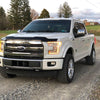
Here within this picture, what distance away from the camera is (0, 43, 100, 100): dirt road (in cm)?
433

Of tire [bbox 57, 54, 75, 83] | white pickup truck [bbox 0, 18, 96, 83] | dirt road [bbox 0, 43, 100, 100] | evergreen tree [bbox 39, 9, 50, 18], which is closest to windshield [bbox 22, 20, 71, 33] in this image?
white pickup truck [bbox 0, 18, 96, 83]

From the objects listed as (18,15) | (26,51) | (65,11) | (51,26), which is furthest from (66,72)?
(65,11)

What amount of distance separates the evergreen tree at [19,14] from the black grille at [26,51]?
7006cm

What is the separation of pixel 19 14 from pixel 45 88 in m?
72.2

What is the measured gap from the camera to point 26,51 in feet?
16.1

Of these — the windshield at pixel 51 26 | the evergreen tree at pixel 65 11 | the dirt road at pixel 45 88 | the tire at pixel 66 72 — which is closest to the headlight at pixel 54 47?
the tire at pixel 66 72

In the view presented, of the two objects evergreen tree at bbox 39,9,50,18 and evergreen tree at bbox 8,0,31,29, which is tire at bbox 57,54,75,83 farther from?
evergreen tree at bbox 39,9,50,18

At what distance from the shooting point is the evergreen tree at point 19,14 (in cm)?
7406

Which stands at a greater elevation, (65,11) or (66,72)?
(65,11)

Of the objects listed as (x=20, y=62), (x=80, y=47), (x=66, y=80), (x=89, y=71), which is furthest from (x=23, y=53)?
(x=89, y=71)

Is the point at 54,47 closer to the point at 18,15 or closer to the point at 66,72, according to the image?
the point at 66,72

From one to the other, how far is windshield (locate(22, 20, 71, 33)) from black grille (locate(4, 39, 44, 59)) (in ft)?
4.36

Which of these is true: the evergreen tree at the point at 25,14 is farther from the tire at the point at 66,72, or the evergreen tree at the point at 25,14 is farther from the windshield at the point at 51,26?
the tire at the point at 66,72

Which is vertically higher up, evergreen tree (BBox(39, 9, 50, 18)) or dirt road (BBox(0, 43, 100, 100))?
evergreen tree (BBox(39, 9, 50, 18))
